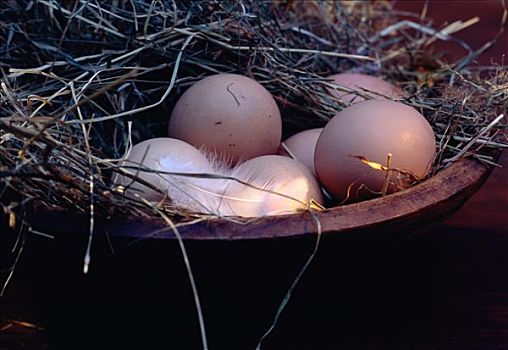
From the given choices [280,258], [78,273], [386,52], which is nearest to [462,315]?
[280,258]

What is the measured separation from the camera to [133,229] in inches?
23.1

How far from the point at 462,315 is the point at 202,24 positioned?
368 millimetres

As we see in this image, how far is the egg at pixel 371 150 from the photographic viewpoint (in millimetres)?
682

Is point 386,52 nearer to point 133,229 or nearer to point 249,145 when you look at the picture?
point 249,145

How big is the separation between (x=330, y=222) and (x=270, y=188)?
0.30 ft

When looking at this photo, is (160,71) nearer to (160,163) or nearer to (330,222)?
(160,163)

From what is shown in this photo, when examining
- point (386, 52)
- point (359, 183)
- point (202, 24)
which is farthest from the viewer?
point (386, 52)

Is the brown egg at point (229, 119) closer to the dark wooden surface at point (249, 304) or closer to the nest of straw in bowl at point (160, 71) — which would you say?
the nest of straw in bowl at point (160, 71)

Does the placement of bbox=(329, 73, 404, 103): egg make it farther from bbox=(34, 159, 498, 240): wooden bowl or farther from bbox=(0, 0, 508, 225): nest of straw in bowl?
bbox=(34, 159, 498, 240): wooden bowl

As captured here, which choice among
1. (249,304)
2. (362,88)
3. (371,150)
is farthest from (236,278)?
(362,88)

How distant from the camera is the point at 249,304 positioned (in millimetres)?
637

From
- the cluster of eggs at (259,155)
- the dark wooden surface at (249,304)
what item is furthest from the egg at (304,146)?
the dark wooden surface at (249,304)

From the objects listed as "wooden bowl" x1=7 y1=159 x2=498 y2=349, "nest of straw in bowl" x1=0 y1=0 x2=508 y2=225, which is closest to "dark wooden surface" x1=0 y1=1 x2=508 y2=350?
"wooden bowl" x1=7 y1=159 x2=498 y2=349

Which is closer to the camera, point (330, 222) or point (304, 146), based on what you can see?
point (330, 222)
